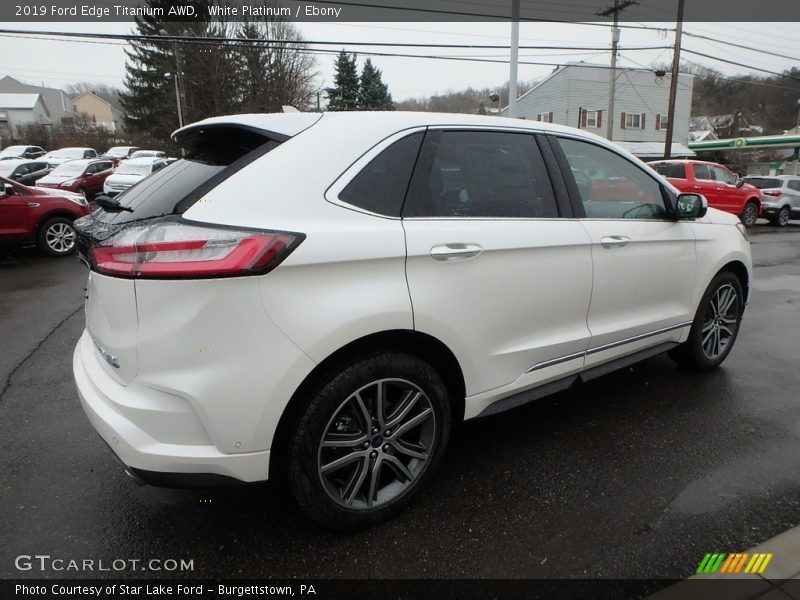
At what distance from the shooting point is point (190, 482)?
1969mm

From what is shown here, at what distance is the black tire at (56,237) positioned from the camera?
30.3 feet

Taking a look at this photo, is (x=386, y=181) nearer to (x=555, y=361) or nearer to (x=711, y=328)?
(x=555, y=361)

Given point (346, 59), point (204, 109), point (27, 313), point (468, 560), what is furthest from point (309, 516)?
point (346, 59)

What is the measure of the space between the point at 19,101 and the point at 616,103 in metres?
69.6

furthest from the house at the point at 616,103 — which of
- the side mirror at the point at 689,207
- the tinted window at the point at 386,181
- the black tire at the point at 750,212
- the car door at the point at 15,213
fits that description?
the tinted window at the point at 386,181

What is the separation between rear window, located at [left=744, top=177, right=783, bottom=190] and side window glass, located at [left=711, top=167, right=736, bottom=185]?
3.57m

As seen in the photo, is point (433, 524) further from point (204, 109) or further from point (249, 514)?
point (204, 109)

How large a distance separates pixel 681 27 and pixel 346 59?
27310 mm

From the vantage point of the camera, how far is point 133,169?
18.5 meters

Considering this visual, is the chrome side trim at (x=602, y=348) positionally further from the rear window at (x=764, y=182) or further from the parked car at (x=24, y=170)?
the parked car at (x=24, y=170)

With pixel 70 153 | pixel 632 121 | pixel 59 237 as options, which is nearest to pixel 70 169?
pixel 70 153

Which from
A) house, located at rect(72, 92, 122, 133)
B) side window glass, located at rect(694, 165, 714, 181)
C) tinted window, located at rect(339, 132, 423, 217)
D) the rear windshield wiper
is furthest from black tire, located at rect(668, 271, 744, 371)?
house, located at rect(72, 92, 122, 133)

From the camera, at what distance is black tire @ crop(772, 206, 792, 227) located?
57.8 ft

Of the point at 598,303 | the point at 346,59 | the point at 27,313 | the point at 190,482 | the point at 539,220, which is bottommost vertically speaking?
the point at 27,313
